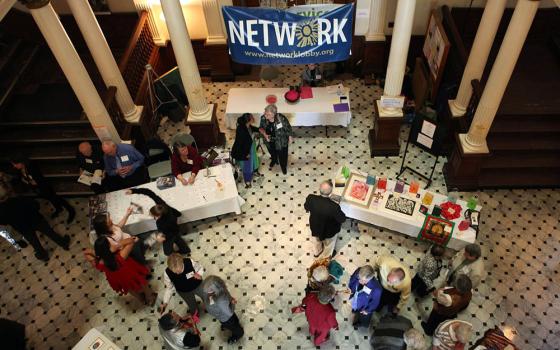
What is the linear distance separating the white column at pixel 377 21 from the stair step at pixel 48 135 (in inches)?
244

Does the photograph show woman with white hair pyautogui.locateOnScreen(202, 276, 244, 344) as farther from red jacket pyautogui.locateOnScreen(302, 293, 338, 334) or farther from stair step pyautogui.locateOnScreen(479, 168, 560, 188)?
stair step pyautogui.locateOnScreen(479, 168, 560, 188)

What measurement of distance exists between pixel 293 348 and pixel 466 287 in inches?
100

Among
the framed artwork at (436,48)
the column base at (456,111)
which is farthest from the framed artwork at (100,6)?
the column base at (456,111)

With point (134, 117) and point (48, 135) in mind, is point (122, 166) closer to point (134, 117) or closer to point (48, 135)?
point (134, 117)

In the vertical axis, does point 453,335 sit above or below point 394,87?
below

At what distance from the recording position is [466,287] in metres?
5.25

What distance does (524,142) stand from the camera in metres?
7.82

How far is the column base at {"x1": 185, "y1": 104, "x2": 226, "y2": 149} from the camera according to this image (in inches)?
329

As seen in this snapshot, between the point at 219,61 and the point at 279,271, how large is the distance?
536 centimetres

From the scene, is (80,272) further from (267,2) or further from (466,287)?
(267,2)

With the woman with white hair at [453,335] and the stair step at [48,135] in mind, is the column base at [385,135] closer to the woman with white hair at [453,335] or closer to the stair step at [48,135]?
the woman with white hair at [453,335]

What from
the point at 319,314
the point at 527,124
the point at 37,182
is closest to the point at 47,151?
the point at 37,182

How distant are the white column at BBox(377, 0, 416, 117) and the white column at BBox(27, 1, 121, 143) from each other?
4.93m

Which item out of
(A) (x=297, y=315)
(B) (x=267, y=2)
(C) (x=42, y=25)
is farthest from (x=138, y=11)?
(A) (x=297, y=315)
